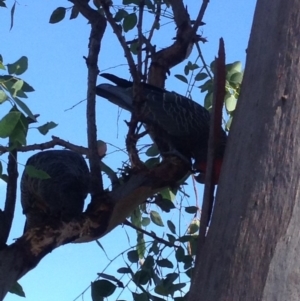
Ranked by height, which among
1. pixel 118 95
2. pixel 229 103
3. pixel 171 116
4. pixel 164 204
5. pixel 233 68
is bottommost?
pixel 164 204

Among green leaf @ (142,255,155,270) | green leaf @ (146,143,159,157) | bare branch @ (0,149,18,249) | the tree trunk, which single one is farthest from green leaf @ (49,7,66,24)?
the tree trunk

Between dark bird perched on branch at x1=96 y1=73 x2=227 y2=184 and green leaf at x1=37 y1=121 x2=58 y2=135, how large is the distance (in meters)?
0.83

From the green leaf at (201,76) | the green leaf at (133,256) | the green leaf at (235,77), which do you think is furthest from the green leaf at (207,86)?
the green leaf at (133,256)

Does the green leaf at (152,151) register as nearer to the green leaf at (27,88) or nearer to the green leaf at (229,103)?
the green leaf at (229,103)

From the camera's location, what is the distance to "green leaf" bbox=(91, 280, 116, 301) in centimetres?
165

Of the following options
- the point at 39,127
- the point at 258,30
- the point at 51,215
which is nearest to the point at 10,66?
the point at 39,127

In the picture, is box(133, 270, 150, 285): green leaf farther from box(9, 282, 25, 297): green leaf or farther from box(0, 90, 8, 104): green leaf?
box(0, 90, 8, 104): green leaf

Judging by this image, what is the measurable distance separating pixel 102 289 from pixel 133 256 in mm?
225

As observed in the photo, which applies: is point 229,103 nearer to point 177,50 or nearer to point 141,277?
point 177,50

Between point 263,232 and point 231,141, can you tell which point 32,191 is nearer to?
point 231,141

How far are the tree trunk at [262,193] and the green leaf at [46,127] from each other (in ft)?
2.00

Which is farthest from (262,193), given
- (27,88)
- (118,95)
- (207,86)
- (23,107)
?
(118,95)

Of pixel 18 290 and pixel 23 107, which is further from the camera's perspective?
pixel 18 290

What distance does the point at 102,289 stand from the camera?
1.65 m
